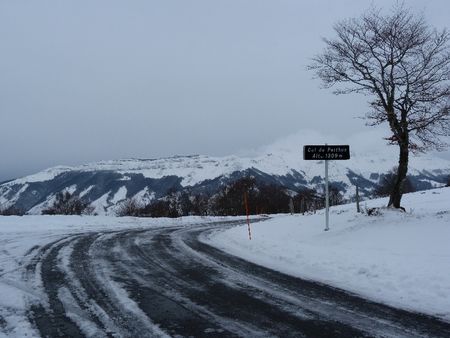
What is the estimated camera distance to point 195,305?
22.8 feet

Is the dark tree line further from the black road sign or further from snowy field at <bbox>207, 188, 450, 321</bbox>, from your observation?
the black road sign

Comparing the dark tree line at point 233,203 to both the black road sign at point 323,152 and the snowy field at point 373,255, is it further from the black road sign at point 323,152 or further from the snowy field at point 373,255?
the black road sign at point 323,152

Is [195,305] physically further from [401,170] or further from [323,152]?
[401,170]

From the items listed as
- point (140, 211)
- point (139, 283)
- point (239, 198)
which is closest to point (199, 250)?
point (139, 283)

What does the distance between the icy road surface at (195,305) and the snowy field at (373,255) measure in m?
0.74

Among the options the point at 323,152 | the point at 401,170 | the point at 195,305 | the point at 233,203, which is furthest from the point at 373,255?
the point at 233,203

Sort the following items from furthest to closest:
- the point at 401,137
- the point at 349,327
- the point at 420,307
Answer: the point at 401,137 < the point at 420,307 < the point at 349,327

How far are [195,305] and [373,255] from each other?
568cm

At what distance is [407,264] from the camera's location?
960cm

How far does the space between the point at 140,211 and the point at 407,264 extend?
79236mm

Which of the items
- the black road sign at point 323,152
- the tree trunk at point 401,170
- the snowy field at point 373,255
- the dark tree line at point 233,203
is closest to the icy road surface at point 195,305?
the snowy field at point 373,255

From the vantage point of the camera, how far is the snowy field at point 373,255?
307 inches

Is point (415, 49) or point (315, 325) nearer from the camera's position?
point (315, 325)

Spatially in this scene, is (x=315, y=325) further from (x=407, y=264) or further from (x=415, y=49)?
(x=415, y=49)
